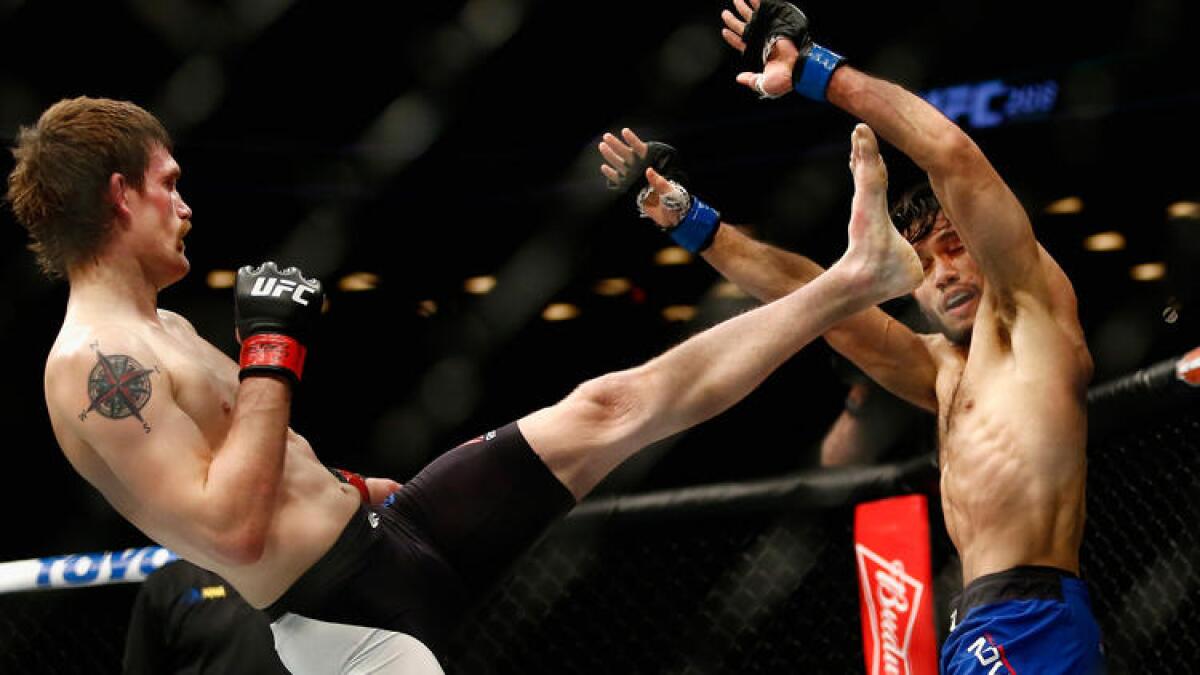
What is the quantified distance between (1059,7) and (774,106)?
1.24 metres

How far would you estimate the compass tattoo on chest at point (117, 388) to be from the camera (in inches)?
66.8

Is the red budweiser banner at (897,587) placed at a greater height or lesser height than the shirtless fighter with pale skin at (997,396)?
lesser

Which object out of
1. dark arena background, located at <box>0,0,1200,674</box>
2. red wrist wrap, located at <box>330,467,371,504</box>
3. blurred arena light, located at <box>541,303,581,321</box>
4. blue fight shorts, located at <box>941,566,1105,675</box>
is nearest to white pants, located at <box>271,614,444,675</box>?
red wrist wrap, located at <box>330,467,371,504</box>

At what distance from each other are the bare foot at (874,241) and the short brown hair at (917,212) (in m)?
0.44

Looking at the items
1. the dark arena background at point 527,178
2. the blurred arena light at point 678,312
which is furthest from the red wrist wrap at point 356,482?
the blurred arena light at point 678,312

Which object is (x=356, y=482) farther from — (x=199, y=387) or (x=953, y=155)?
(x=953, y=155)

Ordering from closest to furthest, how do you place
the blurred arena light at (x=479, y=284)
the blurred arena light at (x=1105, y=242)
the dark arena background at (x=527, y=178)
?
the dark arena background at (x=527, y=178) → the blurred arena light at (x=1105, y=242) → the blurred arena light at (x=479, y=284)

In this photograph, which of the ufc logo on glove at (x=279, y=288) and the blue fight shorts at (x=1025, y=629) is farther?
the blue fight shorts at (x=1025, y=629)

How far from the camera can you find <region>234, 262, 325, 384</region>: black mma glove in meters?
1.74

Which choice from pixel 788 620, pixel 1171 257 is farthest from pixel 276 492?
pixel 1171 257

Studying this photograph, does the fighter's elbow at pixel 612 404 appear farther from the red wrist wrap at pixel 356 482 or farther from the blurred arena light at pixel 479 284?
the blurred arena light at pixel 479 284

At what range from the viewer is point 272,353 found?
1740 mm

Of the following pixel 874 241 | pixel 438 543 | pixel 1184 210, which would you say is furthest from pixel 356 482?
pixel 1184 210

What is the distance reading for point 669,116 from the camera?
241 inches
